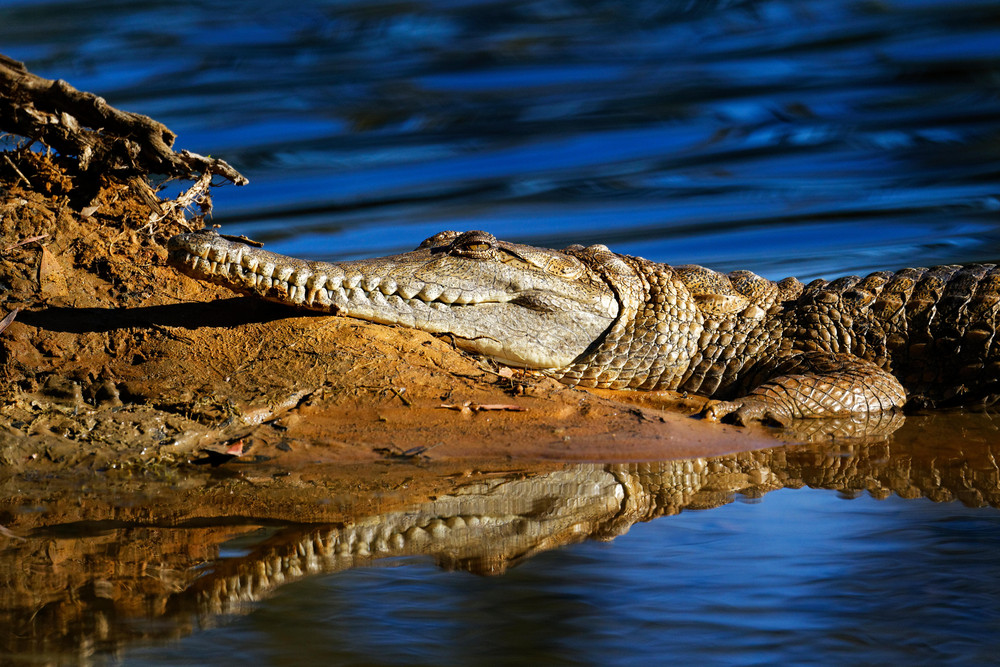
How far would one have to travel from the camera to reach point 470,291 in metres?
4.87

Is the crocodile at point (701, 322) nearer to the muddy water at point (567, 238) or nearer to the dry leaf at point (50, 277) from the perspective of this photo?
the muddy water at point (567, 238)

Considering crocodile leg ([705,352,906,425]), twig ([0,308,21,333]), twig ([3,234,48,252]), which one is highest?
twig ([3,234,48,252])

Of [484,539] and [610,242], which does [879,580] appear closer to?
[484,539]

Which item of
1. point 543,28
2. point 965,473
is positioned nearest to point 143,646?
point 965,473

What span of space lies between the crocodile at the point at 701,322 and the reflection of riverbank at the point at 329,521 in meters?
1.03

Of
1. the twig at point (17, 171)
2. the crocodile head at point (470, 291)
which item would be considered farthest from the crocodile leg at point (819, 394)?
the twig at point (17, 171)

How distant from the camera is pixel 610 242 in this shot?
9336 mm

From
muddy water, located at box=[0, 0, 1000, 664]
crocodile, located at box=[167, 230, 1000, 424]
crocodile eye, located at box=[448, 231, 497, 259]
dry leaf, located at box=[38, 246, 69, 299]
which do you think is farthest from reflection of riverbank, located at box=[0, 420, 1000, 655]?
crocodile eye, located at box=[448, 231, 497, 259]

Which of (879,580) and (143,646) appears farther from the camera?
(879,580)

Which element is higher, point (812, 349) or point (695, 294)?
point (695, 294)

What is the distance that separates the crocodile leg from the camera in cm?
448

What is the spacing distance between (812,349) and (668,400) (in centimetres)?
96

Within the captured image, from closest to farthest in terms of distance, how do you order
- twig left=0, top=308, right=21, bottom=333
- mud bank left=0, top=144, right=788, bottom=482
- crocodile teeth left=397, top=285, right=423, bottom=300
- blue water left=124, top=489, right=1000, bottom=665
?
blue water left=124, top=489, right=1000, bottom=665 < mud bank left=0, top=144, right=788, bottom=482 < twig left=0, top=308, right=21, bottom=333 < crocodile teeth left=397, top=285, right=423, bottom=300

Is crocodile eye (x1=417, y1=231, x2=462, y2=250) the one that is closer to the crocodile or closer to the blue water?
the crocodile
